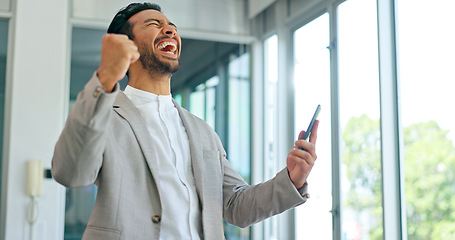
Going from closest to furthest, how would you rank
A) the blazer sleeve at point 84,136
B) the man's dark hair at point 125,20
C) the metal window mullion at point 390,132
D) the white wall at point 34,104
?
the blazer sleeve at point 84,136 → the man's dark hair at point 125,20 → the metal window mullion at point 390,132 → the white wall at point 34,104

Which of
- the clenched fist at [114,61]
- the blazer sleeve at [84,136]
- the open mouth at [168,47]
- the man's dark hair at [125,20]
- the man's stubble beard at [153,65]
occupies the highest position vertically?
the man's dark hair at [125,20]

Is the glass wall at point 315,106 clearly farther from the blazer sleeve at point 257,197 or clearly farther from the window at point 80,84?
the blazer sleeve at point 257,197

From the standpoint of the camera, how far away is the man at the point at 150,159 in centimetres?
99

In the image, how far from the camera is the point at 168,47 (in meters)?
1.46

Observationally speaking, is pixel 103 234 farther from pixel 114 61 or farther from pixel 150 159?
pixel 114 61

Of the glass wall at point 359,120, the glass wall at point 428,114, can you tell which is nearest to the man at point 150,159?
the glass wall at point 428,114

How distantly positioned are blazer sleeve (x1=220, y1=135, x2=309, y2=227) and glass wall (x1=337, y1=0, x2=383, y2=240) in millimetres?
1848

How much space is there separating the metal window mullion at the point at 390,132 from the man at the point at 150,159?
1.78 meters

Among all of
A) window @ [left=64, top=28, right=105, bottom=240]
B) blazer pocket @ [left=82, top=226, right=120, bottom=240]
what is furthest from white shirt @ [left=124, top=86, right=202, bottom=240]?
window @ [left=64, top=28, right=105, bottom=240]

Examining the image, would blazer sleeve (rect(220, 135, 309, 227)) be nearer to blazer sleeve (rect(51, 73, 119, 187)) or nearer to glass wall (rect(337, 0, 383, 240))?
blazer sleeve (rect(51, 73, 119, 187))

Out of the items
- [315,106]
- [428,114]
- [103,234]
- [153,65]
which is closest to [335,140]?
[315,106]

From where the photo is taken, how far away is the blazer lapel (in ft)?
4.01

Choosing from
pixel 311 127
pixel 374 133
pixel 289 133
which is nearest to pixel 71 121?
pixel 311 127

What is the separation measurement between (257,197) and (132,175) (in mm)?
339
